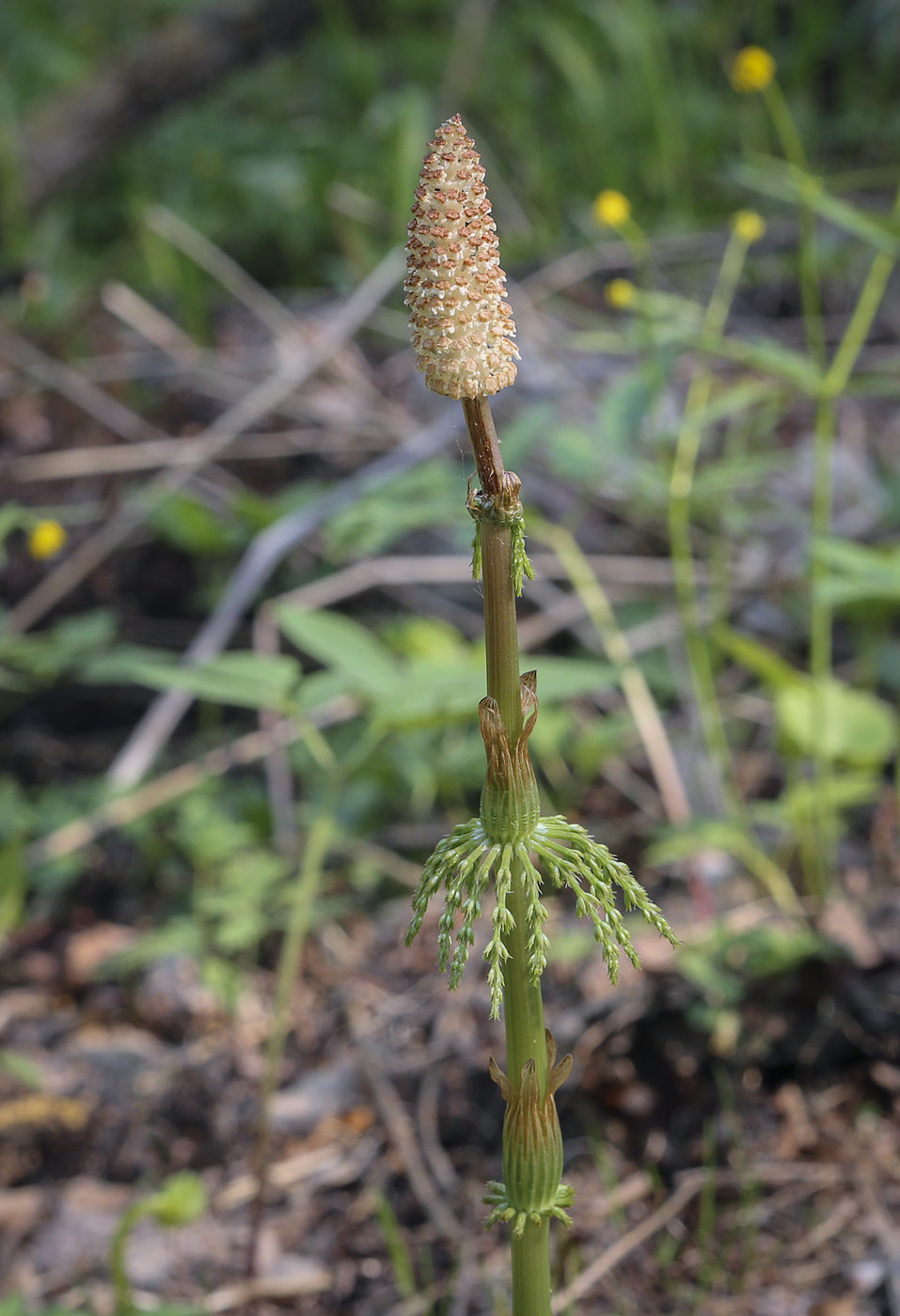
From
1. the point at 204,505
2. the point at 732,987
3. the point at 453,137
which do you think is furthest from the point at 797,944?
the point at 204,505

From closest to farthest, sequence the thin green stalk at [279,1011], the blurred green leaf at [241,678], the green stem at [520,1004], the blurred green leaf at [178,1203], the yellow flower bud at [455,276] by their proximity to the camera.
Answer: the yellow flower bud at [455,276]
the green stem at [520,1004]
the blurred green leaf at [178,1203]
the thin green stalk at [279,1011]
the blurred green leaf at [241,678]

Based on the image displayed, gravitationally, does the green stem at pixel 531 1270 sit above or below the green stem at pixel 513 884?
below

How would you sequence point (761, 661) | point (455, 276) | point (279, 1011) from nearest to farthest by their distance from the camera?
1. point (455, 276)
2. point (279, 1011)
3. point (761, 661)

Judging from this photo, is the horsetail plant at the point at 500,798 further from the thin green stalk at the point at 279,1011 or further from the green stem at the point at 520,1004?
the thin green stalk at the point at 279,1011

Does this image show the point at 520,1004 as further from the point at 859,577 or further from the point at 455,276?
the point at 859,577

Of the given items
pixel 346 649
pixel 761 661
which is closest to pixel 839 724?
pixel 761 661

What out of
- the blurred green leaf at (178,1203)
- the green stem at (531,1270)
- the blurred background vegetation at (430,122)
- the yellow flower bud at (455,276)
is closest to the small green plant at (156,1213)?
the blurred green leaf at (178,1203)

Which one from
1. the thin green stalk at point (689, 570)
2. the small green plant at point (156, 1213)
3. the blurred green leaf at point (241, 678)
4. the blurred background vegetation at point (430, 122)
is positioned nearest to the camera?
the small green plant at point (156, 1213)

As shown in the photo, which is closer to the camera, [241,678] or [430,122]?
[241,678]
